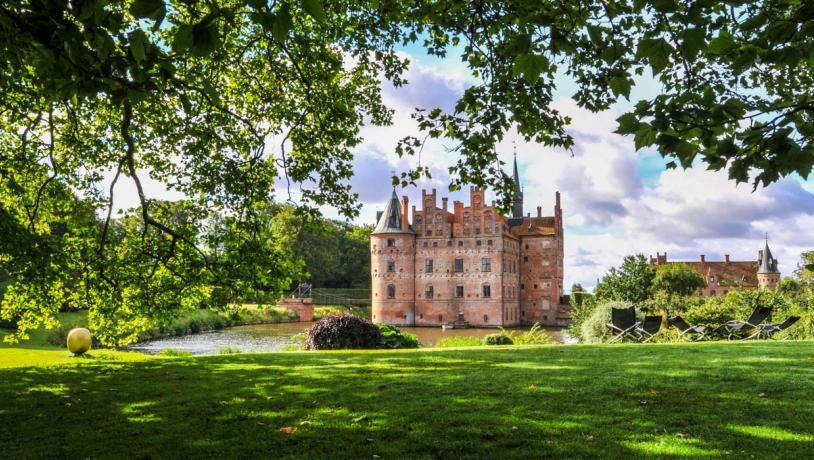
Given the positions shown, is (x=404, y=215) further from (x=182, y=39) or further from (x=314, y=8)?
(x=314, y=8)

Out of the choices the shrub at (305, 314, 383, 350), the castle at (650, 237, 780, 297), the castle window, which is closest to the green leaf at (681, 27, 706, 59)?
the shrub at (305, 314, 383, 350)

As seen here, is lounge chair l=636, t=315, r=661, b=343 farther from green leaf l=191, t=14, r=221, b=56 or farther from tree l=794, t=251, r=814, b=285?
green leaf l=191, t=14, r=221, b=56

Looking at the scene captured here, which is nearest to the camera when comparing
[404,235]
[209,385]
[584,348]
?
[209,385]

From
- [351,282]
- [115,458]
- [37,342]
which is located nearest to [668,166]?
[115,458]

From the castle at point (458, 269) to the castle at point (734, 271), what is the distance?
25.5 metres

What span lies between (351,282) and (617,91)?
75.1 metres

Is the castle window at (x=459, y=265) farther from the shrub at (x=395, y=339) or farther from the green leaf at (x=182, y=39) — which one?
the green leaf at (x=182, y=39)

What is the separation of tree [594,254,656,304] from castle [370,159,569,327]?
26.7 metres

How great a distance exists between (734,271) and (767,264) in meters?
5.02

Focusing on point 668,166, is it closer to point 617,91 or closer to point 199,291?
point 617,91

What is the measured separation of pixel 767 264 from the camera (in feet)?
245

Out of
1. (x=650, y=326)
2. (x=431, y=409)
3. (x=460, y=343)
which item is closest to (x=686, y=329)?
(x=650, y=326)

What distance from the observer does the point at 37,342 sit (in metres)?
24.7

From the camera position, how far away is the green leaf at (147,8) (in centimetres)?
253
